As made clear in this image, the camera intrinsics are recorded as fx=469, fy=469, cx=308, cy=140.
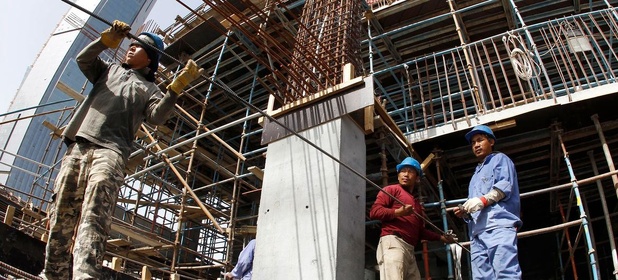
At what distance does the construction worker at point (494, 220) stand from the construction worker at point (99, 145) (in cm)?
263

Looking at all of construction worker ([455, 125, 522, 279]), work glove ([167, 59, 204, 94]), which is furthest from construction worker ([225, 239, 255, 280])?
work glove ([167, 59, 204, 94])

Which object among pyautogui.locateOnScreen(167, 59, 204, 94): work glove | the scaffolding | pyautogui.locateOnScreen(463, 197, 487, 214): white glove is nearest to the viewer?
pyautogui.locateOnScreen(167, 59, 204, 94): work glove

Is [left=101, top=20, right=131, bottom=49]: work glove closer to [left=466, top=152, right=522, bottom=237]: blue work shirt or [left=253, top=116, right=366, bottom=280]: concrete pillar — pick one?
[left=253, top=116, right=366, bottom=280]: concrete pillar

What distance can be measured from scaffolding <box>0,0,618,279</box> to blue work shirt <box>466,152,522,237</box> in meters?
0.97

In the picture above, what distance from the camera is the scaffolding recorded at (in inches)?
229

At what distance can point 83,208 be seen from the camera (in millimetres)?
2881

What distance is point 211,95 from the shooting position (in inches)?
440

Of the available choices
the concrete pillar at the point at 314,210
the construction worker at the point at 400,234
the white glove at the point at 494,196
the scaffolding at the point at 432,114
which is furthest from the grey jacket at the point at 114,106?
the white glove at the point at 494,196

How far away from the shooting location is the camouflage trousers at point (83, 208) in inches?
109

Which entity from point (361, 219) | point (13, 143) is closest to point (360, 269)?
point (361, 219)

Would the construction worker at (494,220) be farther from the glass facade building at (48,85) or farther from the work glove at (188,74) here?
the glass facade building at (48,85)

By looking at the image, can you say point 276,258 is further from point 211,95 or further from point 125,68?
point 211,95

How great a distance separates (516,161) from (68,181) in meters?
6.15

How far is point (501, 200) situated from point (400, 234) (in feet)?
3.18
